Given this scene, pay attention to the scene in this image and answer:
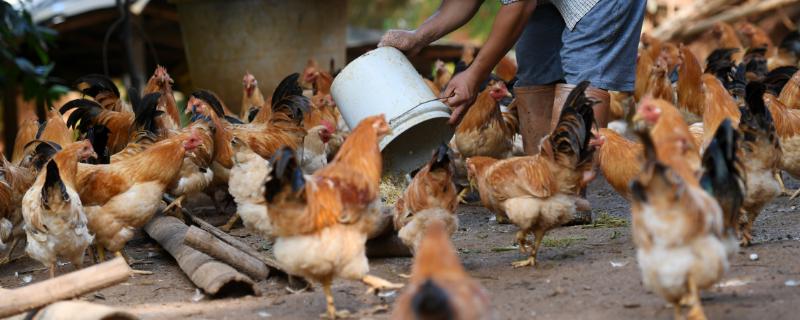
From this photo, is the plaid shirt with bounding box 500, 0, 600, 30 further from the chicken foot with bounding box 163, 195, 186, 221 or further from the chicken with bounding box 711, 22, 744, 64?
the chicken with bounding box 711, 22, 744, 64

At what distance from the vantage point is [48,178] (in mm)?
5906

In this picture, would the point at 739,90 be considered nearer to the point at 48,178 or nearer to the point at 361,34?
the point at 48,178

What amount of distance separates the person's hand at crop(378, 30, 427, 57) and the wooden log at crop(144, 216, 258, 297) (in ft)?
6.38

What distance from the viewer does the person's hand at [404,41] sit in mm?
6641

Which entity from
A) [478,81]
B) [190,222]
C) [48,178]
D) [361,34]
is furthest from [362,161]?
[361,34]

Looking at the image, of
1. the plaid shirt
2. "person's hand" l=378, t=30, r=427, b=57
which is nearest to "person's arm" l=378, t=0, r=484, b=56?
"person's hand" l=378, t=30, r=427, b=57

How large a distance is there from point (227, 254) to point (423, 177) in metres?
1.36

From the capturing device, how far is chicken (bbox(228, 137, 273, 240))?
6641 mm

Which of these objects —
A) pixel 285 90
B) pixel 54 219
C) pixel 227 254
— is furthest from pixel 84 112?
pixel 227 254

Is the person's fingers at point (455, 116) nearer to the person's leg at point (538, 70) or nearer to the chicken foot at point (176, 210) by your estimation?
the person's leg at point (538, 70)

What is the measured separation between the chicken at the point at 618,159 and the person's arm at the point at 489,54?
2.98ft

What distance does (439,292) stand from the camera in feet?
10.9

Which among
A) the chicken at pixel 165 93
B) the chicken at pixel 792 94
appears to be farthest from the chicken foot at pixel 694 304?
the chicken at pixel 165 93

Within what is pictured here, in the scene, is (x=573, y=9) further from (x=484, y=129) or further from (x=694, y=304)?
(x=694, y=304)
